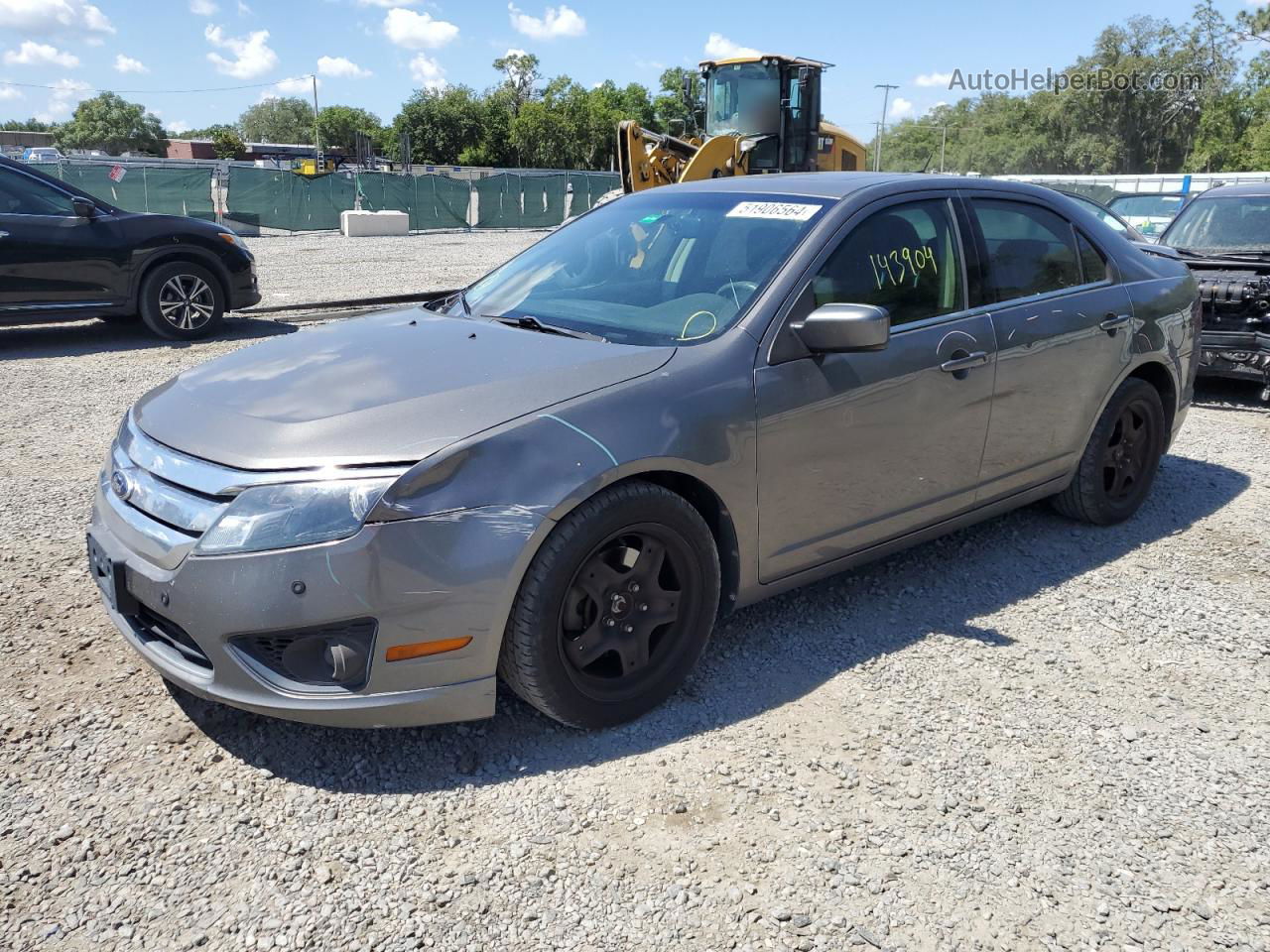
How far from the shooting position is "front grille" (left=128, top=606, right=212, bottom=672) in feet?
9.03

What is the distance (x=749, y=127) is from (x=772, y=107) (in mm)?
470

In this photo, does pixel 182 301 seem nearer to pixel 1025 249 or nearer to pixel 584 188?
pixel 1025 249

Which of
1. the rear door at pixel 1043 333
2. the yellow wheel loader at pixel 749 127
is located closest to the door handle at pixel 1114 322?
the rear door at pixel 1043 333

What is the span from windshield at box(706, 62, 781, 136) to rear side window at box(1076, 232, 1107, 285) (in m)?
12.2

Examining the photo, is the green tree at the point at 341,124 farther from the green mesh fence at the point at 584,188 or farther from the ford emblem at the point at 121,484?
the ford emblem at the point at 121,484

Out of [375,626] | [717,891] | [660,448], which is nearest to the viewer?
[717,891]

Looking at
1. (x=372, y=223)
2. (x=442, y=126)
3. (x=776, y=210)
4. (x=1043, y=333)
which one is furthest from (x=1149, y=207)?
(x=442, y=126)

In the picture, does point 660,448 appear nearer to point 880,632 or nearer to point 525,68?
point 880,632

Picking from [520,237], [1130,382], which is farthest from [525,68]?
[1130,382]

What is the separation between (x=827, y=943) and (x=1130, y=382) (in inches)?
138

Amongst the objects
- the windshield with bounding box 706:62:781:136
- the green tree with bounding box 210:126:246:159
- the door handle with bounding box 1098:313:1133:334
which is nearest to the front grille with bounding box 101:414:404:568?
the door handle with bounding box 1098:313:1133:334

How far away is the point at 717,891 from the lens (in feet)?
7.95

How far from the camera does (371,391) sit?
299 centimetres

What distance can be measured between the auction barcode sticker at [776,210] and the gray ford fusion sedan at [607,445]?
2cm
